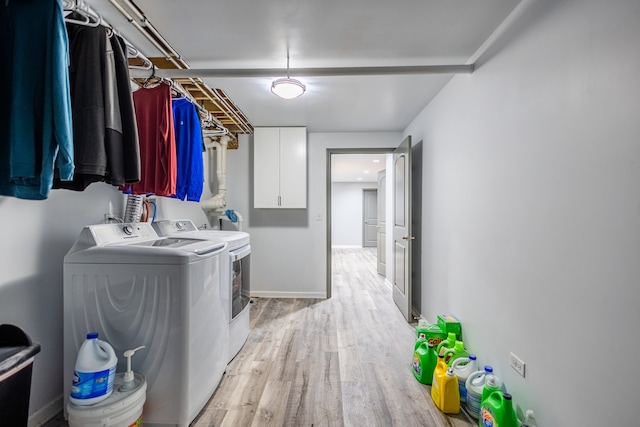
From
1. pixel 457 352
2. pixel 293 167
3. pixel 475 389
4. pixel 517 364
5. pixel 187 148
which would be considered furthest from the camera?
pixel 293 167

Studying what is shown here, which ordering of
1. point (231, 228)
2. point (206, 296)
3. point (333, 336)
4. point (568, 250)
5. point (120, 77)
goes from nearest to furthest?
1. point (568, 250)
2. point (120, 77)
3. point (206, 296)
4. point (333, 336)
5. point (231, 228)

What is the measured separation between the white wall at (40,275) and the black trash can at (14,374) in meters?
0.41

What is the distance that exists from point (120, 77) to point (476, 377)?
2552mm

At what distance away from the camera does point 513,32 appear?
1512 millimetres

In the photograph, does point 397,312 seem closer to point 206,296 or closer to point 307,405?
point 307,405

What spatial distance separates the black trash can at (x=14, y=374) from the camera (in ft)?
3.30

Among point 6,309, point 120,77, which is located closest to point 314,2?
point 120,77

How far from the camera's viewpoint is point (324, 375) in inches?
80.5

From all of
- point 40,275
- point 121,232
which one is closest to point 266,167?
point 121,232

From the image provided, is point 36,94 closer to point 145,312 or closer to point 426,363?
point 145,312

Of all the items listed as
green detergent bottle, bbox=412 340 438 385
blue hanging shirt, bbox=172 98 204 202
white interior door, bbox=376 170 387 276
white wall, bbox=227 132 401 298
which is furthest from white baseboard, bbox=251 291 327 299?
blue hanging shirt, bbox=172 98 204 202

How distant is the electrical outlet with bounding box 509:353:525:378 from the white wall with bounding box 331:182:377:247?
8052 millimetres

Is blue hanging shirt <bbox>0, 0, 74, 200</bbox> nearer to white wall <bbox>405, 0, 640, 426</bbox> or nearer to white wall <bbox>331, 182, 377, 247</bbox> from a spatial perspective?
white wall <bbox>405, 0, 640, 426</bbox>

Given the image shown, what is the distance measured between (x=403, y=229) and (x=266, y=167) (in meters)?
1.93
